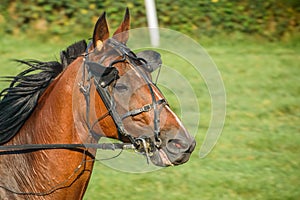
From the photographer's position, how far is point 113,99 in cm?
351

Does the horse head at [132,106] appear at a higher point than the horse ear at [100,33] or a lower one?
lower

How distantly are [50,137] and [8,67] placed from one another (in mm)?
5811

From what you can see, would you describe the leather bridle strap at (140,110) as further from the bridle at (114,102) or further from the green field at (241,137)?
the green field at (241,137)

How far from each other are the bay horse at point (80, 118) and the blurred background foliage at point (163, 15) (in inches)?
264

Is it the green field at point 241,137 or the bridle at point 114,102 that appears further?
the green field at point 241,137

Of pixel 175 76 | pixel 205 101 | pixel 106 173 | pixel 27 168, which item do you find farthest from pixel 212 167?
pixel 27 168

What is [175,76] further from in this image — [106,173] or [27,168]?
[106,173]

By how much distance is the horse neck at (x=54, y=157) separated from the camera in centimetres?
364

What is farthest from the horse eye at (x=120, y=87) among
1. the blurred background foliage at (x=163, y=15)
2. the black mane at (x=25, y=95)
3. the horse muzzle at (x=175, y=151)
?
the blurred background foliage at (x=163, y=15)

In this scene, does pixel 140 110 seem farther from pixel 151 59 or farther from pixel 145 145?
pixel 151 59

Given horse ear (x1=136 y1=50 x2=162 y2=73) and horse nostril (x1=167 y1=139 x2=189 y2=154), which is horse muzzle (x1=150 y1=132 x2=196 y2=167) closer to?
horse nostril (x1=167 y1=139 x2=189 y2=154)

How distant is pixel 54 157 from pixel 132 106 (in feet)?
1.80

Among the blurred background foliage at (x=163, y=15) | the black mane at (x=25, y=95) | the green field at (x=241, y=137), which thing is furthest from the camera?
the blurred background foliage at (x=163, y=15)

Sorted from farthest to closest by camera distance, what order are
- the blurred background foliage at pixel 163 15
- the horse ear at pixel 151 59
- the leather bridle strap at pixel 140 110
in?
the blurred background foliage at pixel 163 15 → the horse ear at pixel 151 59 → the leather bridle strap at pixel 140 110
